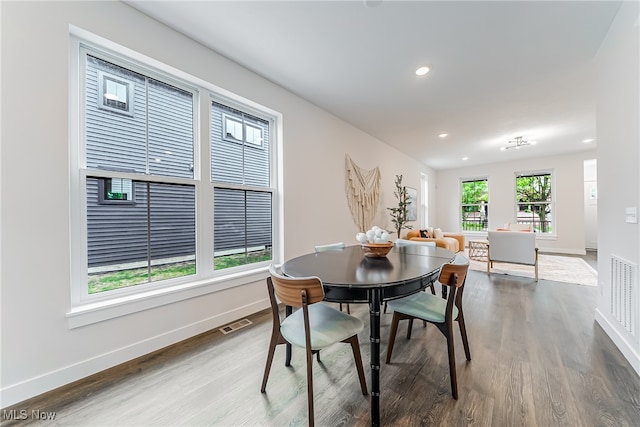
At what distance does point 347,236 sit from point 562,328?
270 centimetres

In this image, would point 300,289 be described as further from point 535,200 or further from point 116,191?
point 535,200

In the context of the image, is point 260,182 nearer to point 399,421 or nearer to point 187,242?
point 187,242

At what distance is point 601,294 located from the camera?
2.45m

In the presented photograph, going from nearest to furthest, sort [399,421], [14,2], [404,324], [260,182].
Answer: [399,421] < [14,2] < [404,324] < [260,182]

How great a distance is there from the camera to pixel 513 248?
167 inches

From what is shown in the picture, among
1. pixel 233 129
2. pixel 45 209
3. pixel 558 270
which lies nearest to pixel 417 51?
pixel 233 129

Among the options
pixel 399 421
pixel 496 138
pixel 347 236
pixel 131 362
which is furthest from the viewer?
pixel 496 138

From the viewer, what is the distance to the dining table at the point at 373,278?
1279mm

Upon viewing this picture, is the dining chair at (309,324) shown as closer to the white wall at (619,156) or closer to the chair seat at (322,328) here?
the chair seat at (322,328)

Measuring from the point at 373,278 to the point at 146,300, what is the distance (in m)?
1.75

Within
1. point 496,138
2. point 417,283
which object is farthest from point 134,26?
point 496,138

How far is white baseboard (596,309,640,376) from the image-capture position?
5.70 feet

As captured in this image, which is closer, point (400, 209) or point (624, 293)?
point (624, 293)

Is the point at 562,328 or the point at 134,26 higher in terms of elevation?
the point at 134,26
